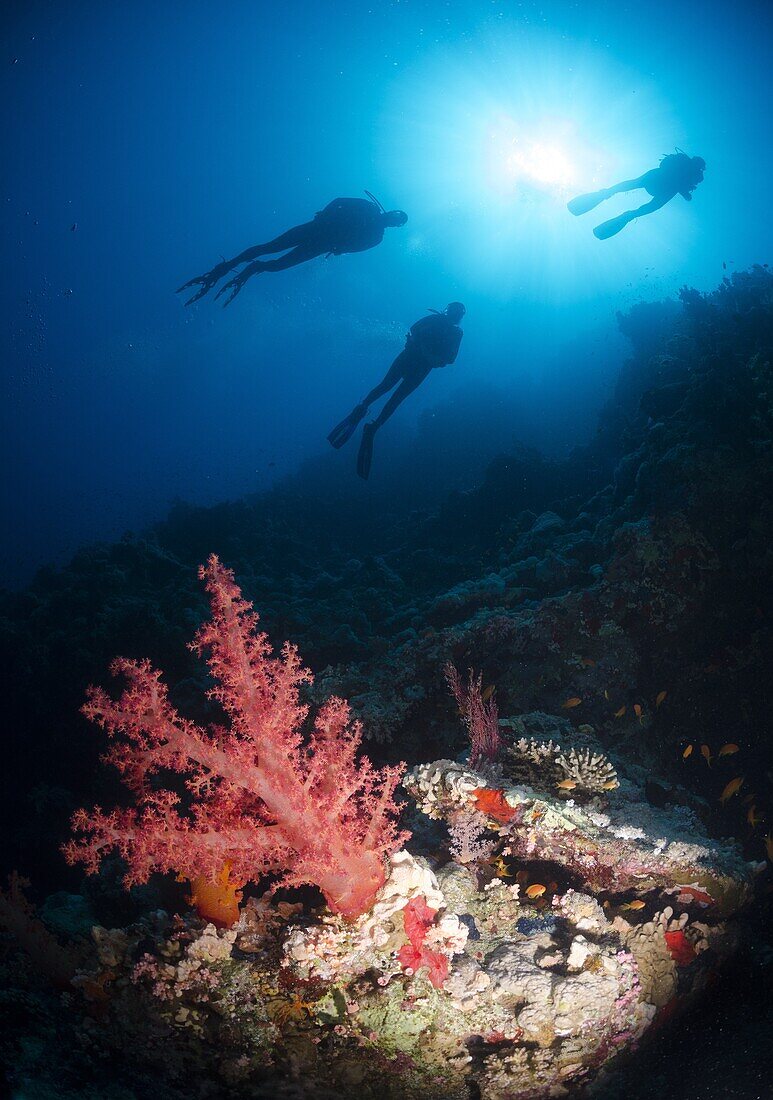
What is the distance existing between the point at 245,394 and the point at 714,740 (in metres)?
94.3

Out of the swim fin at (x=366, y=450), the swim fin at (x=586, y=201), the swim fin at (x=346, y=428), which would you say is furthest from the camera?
the swim fin at (x=346, y=428)

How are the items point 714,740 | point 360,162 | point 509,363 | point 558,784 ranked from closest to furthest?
point 558,784
point 714,740
point 509,363
point 360,162

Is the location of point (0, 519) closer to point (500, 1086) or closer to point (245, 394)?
point (245, 394)

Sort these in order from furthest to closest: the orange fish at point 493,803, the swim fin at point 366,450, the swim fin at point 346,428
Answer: the swim fin at point 346,428
the swim fin at point 366,450
the orange fish at point 493,803

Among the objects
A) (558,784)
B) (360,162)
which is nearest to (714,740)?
(558,784)

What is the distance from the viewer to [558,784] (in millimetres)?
3850

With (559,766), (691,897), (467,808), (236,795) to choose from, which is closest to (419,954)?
(467,808)

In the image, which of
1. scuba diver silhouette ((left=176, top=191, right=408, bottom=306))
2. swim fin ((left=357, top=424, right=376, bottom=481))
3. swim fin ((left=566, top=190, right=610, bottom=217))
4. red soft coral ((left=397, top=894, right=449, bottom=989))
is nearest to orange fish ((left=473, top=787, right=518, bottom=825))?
red soft coral ((left=397, top=894, right=449, bottom=989))

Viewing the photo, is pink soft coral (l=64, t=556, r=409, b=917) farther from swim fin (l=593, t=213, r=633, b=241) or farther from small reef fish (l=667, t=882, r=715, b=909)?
swim fin (l=593, t=213, r=633, b=241)

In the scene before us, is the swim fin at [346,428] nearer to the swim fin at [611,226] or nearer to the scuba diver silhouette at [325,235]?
the scuba diver silhouette at [325,235]

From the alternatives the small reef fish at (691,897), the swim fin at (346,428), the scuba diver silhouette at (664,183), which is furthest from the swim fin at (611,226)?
the small reef fish at (691,897)

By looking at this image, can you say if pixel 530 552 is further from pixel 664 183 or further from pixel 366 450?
pixel 664 183

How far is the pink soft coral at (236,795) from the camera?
2.48 m

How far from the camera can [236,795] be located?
259 centimetres
